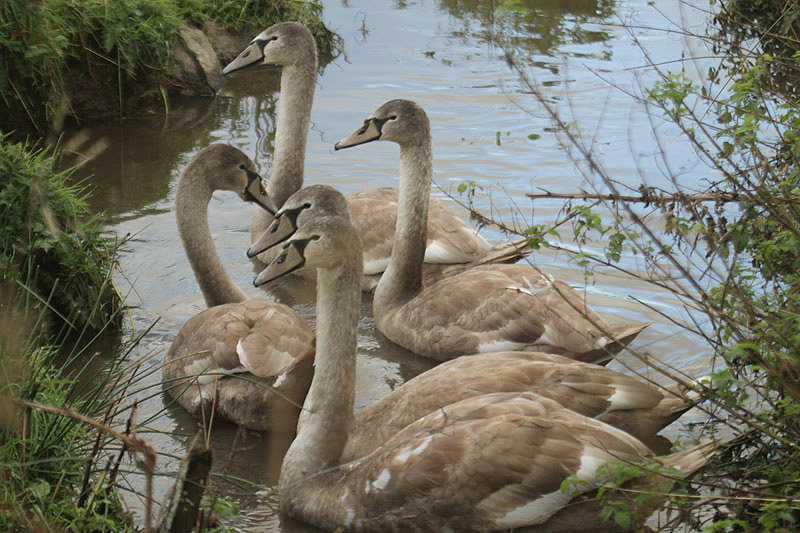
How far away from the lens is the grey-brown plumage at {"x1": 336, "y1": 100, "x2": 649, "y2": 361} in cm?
614

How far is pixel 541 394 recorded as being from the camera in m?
4.94

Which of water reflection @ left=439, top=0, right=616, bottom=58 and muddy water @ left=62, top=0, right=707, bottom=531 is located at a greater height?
water reflection @ left=439, top=0, right=616, bottom=58

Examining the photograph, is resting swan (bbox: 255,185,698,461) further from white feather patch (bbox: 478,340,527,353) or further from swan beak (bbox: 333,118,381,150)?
swan beak (bbox: 333,118,381,150)

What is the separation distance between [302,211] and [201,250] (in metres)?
0.93

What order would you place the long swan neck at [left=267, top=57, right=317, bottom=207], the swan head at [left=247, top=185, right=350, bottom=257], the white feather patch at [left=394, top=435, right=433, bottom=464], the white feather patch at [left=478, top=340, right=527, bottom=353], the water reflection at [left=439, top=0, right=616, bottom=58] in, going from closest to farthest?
1. the white feather patch at [left=394, top=435, right=433, bottom=464]
2. the swan head at [left=247, top=185, right=350, bottom=257]
3. the white feather patch at [left=478, top=340, right=527, bottom=353]
4. the long swan neck at [left=267, top=57, right=317, bottom=207]
5. the water reflection at [left=439, top=0, right=616, bottom=58]

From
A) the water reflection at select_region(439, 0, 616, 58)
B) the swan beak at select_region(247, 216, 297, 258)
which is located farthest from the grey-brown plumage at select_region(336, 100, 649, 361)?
the water reflection at select_region(439, 0, 616, 58)

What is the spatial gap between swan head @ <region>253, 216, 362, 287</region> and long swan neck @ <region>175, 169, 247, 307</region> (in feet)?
4.97

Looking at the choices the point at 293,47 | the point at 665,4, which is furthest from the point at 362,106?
the point at 665,4

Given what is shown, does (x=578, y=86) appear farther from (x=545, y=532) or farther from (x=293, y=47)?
(x=545, y=532)

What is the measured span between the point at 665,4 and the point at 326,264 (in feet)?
29.9

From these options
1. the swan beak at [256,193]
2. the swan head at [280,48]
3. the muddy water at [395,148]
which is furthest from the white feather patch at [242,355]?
the swan head at [280,48]

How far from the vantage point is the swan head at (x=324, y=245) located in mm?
5012

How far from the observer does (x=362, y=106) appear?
10.4 metres

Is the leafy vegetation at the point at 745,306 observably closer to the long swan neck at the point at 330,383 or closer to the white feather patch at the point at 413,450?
the white feather patch at the point at 413,450
